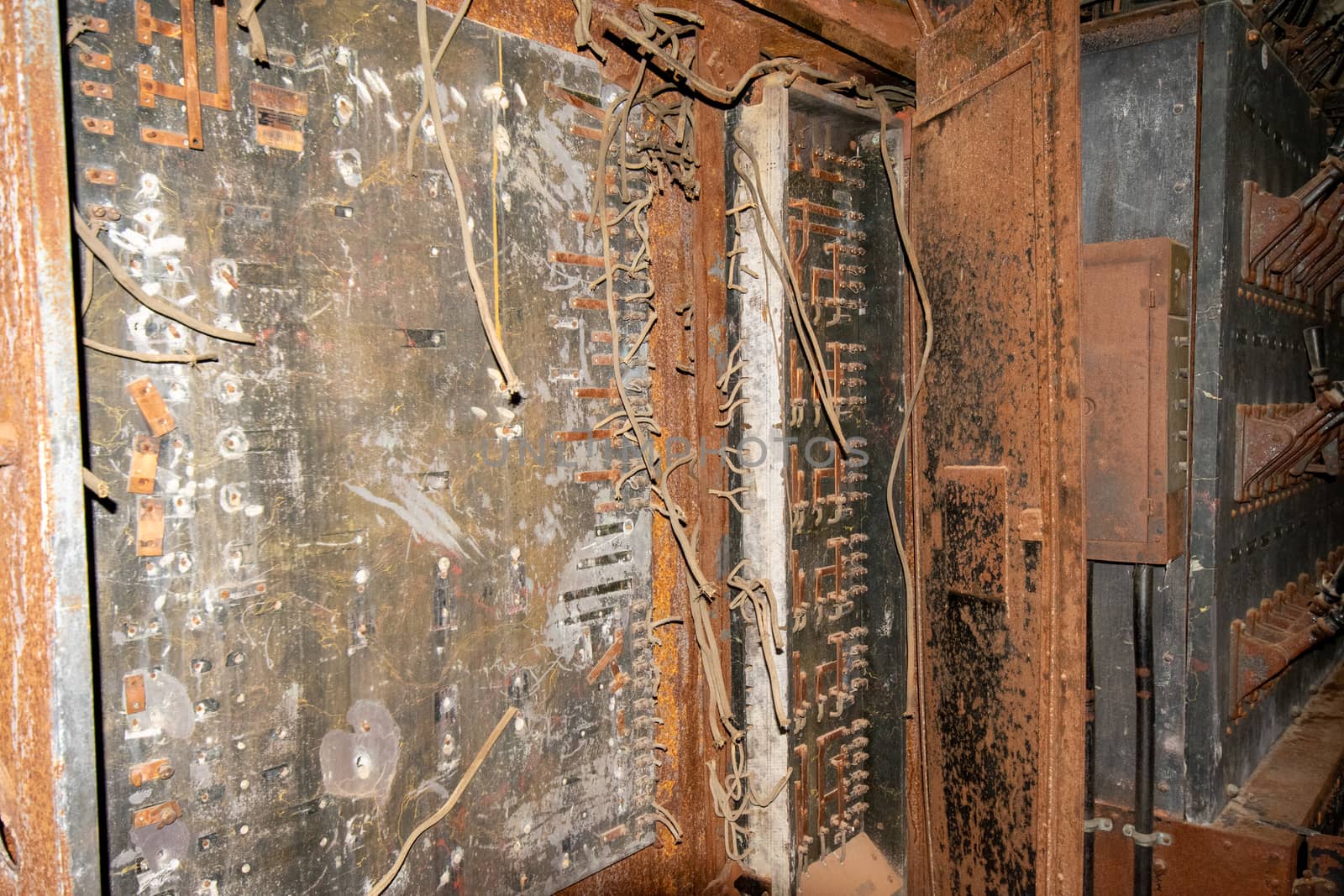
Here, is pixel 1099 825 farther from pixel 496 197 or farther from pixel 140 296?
pixel 140 296

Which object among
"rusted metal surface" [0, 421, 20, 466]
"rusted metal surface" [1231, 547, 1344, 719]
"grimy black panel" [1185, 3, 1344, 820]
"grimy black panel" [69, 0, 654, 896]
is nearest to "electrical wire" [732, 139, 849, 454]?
"grimy black panel" [69, 0, 654, 896]

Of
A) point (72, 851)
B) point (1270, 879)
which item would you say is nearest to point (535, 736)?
point (72, 851)

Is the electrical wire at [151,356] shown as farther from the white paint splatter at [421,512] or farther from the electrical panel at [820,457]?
the electrical panel at [820,457]

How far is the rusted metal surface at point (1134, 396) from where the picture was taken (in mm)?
2184

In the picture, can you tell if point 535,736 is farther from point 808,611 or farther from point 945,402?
point 945,402

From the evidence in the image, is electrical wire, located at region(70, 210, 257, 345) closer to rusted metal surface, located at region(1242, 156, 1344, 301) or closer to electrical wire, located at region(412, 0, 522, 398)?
electrical wire, located at region(412, 0, 522, 398)

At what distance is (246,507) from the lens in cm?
140

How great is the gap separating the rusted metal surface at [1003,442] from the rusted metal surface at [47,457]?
187 centimetres

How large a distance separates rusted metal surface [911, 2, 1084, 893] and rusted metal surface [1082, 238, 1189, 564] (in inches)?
15.3

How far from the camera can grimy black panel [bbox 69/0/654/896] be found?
4.25ft

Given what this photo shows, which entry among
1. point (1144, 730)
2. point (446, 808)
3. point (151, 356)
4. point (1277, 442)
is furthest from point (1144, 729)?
point (151, 356)

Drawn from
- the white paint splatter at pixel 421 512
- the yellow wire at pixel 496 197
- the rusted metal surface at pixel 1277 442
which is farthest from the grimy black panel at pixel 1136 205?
the white paint splatter at pixel 421 512

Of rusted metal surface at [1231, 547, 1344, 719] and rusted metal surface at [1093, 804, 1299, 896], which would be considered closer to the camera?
rusted metal surface at [1093, 804, 1299, 896]

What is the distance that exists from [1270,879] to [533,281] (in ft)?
8.65
